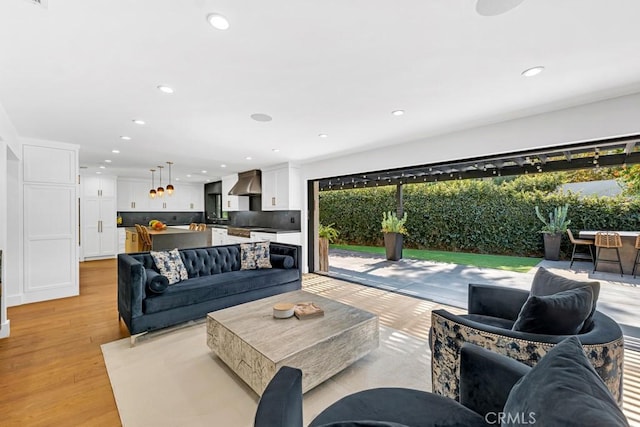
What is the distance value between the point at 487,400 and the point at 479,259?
6.93 metres

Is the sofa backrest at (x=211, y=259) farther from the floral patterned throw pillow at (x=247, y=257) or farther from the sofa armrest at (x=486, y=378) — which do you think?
the sofa armrest at (x=486, y=378)

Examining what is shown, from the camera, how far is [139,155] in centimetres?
524

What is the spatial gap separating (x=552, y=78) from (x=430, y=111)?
1.03 meters

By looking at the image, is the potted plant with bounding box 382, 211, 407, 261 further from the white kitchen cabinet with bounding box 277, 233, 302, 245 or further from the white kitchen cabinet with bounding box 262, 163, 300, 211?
the white kitchen cabinet with bounding box 262, 163, 300, 211

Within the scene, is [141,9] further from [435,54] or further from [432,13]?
[435,54]

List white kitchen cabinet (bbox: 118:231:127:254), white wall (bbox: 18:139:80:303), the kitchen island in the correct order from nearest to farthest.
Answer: white wall (bbox: 18:139:80:303) → the kitchen island → white kitchen cabinet (bbox: 118:231:127:254)

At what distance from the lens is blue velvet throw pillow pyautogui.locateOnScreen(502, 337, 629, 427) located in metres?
0.64

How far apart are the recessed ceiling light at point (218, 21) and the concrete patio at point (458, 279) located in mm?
4067

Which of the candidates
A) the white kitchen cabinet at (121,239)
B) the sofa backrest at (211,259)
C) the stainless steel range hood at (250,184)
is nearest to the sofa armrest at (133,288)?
the sofa backrest at (211,259)

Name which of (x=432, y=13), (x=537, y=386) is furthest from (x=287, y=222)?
(x=537, y=386)

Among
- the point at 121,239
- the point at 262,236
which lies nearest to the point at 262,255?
the point at 262,236

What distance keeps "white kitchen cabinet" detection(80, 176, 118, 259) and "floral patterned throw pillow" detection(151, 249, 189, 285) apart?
5.92m

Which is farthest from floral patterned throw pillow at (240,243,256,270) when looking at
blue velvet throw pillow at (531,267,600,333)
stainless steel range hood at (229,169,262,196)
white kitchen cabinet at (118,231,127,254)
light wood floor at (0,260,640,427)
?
white kitchen cabinet at (118,231,127,254)

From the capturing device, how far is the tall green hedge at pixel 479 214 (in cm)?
659
